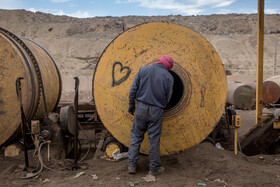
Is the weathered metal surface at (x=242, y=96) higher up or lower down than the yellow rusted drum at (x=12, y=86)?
lower down

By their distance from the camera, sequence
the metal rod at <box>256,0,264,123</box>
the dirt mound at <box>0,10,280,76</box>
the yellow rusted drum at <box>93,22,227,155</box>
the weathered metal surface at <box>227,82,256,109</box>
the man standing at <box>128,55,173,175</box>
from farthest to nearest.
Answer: the dirt mound at <box>0,10,280,76</box>
the weathered metal surface at <box>227,82,256,109</box>
the metal rod at <box>256,0,264,123</box>
the yellow rusted drum at <box>93,22,227,155</box>
the man standing at <box>128,55,173,175</box>

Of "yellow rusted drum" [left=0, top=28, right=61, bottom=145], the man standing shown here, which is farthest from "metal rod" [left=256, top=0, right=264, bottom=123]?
"yellow rusted drum" [left=0, top=28, right=61, bottom=145]

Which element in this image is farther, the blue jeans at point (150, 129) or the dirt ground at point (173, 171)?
the blue jeans at point (150, 129)

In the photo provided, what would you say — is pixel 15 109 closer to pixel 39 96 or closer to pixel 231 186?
pixel 39 96

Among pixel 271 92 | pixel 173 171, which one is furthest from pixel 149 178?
pixel 271 92

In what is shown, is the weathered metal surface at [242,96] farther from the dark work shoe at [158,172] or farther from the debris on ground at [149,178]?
the debris on ground at [149,178]

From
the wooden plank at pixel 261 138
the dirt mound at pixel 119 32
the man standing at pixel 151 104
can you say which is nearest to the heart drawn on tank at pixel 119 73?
the man standing at pixel 151 104

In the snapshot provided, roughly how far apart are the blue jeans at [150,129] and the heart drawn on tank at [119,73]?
2.05 ft

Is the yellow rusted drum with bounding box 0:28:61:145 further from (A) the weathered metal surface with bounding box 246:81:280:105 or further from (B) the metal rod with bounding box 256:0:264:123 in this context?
(A) the weathered metal surface with bounding box 246:81:280:105

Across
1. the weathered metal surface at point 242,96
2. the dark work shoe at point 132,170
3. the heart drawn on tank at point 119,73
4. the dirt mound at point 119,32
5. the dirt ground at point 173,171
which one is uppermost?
the dirt mound at point 119,32

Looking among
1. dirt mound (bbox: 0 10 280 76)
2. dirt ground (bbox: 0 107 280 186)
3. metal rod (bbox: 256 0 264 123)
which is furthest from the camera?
Answer: dirt mound (bbox: 0 10 280 76)

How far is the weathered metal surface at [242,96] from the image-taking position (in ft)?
37.9

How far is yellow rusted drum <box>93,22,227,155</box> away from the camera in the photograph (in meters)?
4.26

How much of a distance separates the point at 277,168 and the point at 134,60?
2.76 meters
